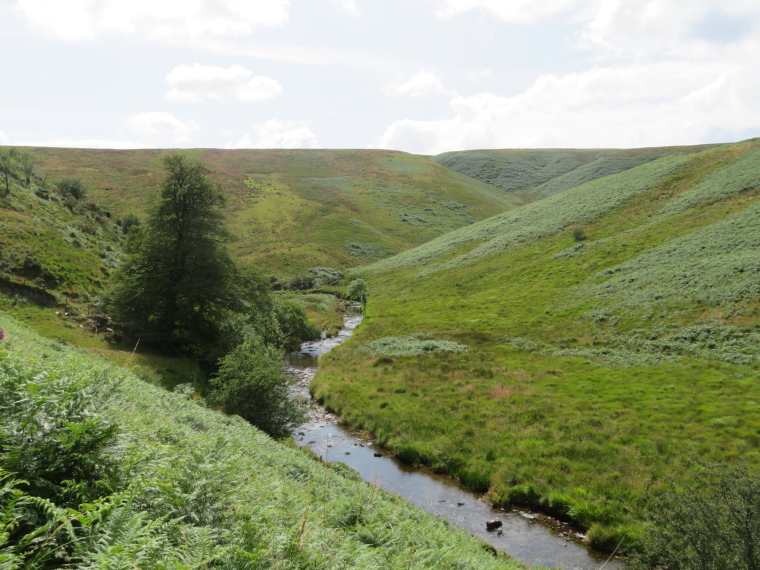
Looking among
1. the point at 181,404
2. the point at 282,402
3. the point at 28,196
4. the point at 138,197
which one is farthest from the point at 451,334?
the point at 138,197

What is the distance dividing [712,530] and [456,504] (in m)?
9.96

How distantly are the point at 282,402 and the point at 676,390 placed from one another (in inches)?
1005

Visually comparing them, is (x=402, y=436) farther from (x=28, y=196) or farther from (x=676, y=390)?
(x=28, y=196)

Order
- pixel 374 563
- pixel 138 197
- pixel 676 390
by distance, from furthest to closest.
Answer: pixel 138 197 → pixel 676 390 → pixel 374 563

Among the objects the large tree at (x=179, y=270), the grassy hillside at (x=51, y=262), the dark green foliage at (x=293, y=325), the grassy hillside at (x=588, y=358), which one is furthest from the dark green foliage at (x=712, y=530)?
the dark green foliage at (x=293, y=325)

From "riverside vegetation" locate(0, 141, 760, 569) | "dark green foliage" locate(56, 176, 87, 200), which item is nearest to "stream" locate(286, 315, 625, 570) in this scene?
"riverside vegetation" locate(0, 141, 760, 569)

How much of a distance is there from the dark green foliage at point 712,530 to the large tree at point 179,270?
30148mm

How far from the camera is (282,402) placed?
25094 mm

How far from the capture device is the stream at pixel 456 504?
50.4 feet

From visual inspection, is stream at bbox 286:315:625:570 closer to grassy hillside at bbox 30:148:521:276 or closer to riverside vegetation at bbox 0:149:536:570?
riverside vegetation at bbox 0:149:536:570

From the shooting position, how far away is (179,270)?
3238cm

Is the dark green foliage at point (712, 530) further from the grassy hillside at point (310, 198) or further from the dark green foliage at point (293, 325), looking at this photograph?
the grassy hillside at point (310, 198)

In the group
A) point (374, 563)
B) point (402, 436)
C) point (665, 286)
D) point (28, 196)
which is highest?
point (28, 196)

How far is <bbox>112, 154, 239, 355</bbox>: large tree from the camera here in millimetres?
31328
